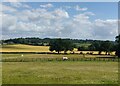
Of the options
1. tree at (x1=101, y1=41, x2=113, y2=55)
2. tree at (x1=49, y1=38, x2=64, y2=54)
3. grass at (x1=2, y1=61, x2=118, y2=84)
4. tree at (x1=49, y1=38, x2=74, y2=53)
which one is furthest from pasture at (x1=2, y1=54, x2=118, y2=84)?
tree at (x1=49, y1=38, x2=74, y2=53)

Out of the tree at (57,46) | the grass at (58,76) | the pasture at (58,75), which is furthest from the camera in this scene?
the tree at (57,46)

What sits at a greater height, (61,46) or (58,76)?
(61,46)

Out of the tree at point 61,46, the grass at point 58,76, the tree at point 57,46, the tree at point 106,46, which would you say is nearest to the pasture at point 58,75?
the grass at point 58,76

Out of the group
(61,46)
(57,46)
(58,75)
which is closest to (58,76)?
(58,75)

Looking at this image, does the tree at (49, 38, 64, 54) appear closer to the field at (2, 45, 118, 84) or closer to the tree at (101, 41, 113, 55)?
the tree at (101, 41, 113, 55)

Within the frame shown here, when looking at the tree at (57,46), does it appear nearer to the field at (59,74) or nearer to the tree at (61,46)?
the tree at (61,46)

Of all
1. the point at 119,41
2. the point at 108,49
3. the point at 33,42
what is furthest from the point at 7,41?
the point at 119,41

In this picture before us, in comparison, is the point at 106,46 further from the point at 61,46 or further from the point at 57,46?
the point at 57,46

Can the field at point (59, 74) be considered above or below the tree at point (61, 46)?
below

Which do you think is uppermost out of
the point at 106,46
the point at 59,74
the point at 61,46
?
the point at 61,46

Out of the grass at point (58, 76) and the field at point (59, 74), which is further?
the field at point (59, 74)

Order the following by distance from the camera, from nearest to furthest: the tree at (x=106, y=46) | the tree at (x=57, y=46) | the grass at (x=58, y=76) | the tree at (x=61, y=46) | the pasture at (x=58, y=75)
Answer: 1. the grass at (x=58, y=76)
2. the pasture at (x=58, y=75)
3. the tree at (x=106, y=46)
4. the tree at (x=57, y=46)
5. the tree at (x=61, y=46)

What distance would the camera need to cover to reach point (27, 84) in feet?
81.9

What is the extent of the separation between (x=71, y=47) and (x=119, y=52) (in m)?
58.9
